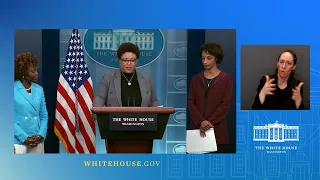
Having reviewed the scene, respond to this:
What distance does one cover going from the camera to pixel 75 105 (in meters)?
5.00

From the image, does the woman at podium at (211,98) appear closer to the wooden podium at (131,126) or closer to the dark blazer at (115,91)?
the wooden podium at (131,126)

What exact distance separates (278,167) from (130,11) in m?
2.20

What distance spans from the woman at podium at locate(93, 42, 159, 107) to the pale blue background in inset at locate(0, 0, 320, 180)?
1.01 ft

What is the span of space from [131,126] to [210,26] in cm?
129

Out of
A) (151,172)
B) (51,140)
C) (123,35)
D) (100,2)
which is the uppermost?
(100,2)

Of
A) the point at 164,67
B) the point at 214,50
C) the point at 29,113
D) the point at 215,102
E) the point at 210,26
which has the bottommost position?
the point at 29,113

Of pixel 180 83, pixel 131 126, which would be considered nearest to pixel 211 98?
pixel 180 83

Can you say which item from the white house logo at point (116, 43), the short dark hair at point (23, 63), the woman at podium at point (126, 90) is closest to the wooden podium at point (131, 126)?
the woman at podium at point (126, 90)

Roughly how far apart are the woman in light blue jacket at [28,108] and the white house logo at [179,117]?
1340 millimetres

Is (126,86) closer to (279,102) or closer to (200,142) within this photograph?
(200,142)

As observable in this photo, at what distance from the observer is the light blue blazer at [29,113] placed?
4.93 metres

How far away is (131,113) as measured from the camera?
484cm

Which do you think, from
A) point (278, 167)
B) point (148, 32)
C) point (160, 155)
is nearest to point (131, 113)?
point (160, 155)

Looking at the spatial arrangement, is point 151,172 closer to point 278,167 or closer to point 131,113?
point 131,113
